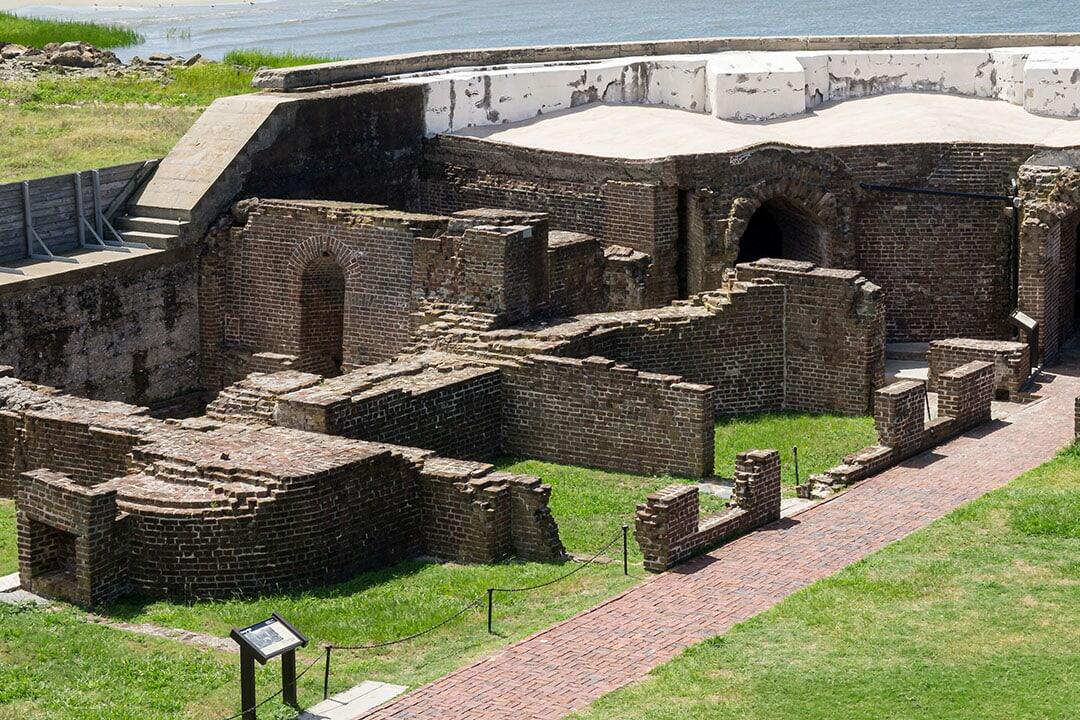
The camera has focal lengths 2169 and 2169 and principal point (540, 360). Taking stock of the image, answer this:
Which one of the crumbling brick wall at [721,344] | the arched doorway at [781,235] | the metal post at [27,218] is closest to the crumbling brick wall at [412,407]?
the crumbling brick wall at [721,344]

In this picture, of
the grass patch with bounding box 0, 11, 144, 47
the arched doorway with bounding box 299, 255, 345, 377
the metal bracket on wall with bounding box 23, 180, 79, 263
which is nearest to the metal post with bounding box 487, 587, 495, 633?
the arched doorway with bounding box 299, 255, 345, 377

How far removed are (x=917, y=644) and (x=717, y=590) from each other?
7.51ft

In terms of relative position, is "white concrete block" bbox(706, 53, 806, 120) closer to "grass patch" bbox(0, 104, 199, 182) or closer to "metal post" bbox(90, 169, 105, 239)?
"grass patch" bbox(0, 104, 199, 182)

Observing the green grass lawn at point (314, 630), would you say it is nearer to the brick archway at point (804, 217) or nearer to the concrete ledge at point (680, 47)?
the brick archway at point (804, 217)

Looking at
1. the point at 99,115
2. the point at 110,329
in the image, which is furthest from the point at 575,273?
the point at 99,115

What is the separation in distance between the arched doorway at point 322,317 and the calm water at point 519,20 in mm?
30815

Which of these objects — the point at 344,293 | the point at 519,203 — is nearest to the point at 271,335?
the point at 344,293

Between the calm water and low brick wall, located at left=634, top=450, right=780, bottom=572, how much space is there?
3968cm

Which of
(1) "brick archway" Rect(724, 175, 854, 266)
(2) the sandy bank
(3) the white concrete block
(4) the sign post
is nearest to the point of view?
(4) the sign post

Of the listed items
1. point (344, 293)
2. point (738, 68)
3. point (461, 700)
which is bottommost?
point (461, 700)

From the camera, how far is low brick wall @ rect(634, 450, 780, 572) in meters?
20.0

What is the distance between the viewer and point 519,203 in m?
31.4

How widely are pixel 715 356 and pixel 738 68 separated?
849cm

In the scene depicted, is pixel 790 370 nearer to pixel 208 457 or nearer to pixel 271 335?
pixel 271 335
